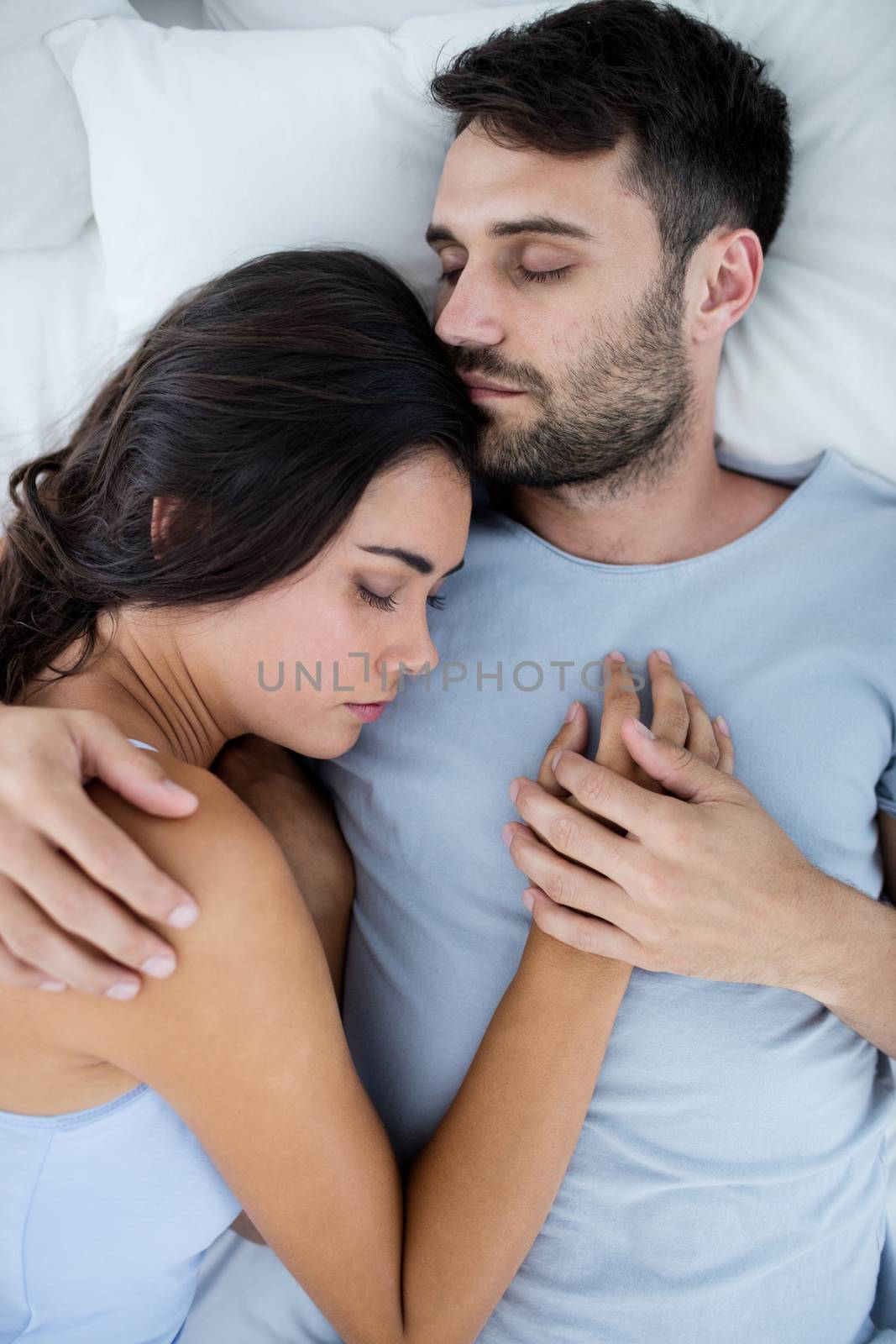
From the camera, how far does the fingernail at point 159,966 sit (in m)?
0.86

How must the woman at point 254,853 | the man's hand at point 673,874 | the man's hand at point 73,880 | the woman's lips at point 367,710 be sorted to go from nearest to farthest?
the man's hand at point 73,880 < the woman at point 254,853 < the man's hand at point 673,874 < the woman's lips at point 367,710

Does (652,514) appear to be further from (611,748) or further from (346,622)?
(346,622)

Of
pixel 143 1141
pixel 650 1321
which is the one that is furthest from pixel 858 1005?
pixel 143 1141

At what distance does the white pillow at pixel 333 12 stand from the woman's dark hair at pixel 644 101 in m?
0.26

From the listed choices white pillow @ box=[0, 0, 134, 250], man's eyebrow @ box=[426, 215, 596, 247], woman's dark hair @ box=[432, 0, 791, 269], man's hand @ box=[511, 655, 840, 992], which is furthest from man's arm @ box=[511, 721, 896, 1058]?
white pillow @ box=[0, 0, 134, 250]

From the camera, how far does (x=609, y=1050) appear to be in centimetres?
124

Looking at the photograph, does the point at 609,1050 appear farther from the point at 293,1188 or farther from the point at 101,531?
the point at 101,531

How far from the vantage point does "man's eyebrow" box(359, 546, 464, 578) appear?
117 centimetres

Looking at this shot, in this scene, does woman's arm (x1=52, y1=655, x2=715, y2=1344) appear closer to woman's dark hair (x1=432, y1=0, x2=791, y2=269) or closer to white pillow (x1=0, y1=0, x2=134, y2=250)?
woman's dark hair (x1=432, y1=0, x2=791, y2=269)

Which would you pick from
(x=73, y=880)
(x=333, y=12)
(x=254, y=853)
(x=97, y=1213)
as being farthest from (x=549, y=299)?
(x=97, y=1213)

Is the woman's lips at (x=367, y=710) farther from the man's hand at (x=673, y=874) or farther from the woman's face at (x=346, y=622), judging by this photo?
the man's hand at (x=673, y=874)

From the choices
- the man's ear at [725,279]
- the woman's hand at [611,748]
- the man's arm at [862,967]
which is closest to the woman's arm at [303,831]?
the woman's hand at [611,748]

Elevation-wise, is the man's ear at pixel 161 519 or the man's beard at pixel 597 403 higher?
the man's beard at pixel 597 403

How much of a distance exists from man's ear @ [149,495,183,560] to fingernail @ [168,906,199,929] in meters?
0.46
